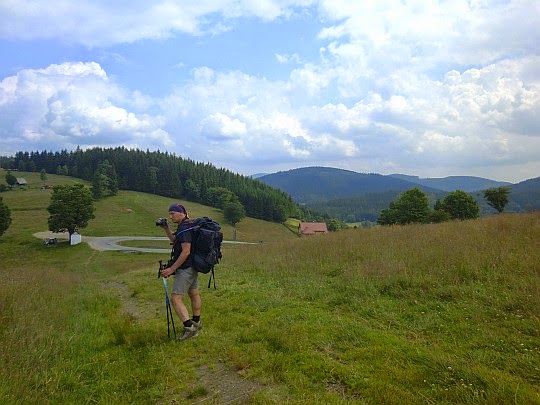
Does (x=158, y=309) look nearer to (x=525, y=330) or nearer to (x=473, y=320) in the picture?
(x=473, y=320)

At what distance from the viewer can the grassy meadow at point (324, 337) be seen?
422 cm

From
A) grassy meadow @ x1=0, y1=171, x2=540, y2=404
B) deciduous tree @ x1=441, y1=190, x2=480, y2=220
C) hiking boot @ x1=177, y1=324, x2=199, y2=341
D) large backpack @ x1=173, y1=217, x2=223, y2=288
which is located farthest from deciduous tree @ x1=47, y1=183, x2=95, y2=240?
hiking boot @ x1=177, y1=324, x2=199, y2=341

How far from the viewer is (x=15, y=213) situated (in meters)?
77.8

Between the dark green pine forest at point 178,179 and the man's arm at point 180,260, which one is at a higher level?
the dark green pine forest at point 178,179

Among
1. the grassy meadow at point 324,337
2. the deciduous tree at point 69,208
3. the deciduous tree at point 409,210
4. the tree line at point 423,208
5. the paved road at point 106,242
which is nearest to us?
the grassy meadow at point 324,337

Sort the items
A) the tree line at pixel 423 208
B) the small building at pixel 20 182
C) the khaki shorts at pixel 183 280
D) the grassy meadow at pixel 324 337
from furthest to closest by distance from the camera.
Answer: the small building at pixel 20 182 → the tree line at pixel 423 208 → the khaki shorts at pixel 183 280 → the grassy meadow at pixel 324 337

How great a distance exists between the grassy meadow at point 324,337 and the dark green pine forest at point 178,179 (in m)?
103

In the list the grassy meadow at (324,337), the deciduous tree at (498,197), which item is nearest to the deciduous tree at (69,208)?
the grassy meadow at (324,337)

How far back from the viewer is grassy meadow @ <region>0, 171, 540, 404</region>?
4.22 metres

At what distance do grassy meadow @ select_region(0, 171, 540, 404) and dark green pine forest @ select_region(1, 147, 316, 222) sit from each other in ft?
337

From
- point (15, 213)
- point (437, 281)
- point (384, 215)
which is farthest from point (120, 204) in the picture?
point (437, 281)

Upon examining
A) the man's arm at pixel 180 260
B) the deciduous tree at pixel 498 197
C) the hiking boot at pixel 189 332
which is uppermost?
the deciduous tree at pixel 498 197

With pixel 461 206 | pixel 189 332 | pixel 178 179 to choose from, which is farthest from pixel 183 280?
pixel 178 179

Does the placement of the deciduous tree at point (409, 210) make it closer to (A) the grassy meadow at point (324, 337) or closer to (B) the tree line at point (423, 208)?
(B) the tree line at point (423, 208)
